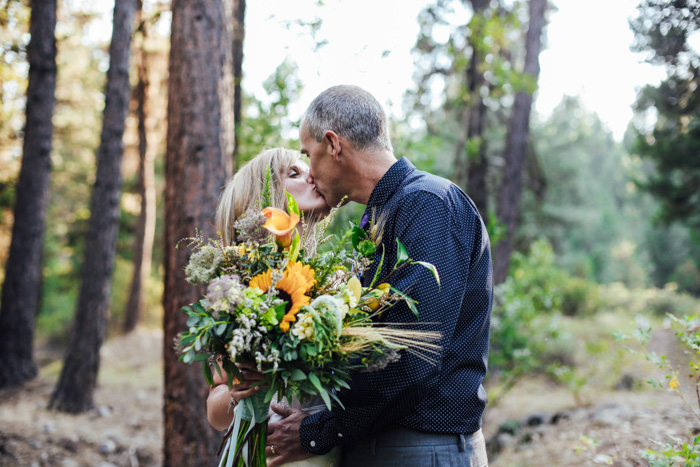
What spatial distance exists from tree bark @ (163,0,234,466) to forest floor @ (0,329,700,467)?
2.53 meters

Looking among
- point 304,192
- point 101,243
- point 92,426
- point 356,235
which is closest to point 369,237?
point 356,235

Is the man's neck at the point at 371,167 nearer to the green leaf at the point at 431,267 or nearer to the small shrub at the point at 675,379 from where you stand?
the green leaf at the point at 431,267

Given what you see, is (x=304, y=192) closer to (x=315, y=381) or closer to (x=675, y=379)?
(x=315, y=381)

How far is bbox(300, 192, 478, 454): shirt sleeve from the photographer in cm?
165

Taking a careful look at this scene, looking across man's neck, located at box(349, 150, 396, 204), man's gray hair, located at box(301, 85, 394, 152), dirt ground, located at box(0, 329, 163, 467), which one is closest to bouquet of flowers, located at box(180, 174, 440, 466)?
man's neck, located at box(349, 150, 396, 204)

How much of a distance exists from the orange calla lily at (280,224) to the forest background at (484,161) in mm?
2203

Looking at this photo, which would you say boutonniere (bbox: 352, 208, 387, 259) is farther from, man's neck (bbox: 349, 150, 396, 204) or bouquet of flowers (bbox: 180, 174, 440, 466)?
man's neck (bbox: 349, 150, 396, 204)

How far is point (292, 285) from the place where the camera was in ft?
5.41

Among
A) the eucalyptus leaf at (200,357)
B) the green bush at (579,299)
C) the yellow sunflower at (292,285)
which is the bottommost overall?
the green bush at (579,299)

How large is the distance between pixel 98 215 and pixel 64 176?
39.5 feet

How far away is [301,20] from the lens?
4.93 meters

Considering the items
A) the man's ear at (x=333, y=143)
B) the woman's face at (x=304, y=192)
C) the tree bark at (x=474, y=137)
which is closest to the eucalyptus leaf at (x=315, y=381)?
the man's ear at (x=333, y=143)

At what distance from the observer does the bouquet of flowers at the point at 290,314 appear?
5.09ft

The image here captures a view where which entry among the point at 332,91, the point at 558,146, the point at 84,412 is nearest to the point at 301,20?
the point at 332,91
